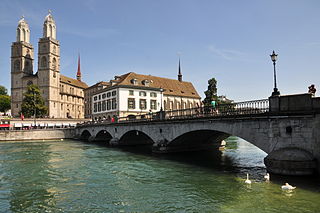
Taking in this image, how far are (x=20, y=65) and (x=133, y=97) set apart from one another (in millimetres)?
54736

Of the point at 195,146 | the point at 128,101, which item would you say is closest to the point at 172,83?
the point at 128,101

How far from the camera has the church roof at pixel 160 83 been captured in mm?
62094

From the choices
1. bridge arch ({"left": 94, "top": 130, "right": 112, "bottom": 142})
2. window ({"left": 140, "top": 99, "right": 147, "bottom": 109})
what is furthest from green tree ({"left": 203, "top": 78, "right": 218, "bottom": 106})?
bridge arch ({"left": 94, "top": 130, "right": 112, "bottom": 142})

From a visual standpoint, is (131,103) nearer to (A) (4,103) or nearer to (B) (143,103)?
(B) (143,103)

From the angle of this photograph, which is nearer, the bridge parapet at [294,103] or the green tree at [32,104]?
the bridge parapet at [294,103]

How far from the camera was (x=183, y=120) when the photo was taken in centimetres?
2397

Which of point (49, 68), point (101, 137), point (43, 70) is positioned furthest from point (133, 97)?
point (43, 70)

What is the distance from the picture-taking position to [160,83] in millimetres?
71312

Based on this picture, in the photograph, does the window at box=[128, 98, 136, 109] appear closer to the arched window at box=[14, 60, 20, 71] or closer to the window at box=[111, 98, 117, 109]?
the window at box=[111, 98, 117, 109]

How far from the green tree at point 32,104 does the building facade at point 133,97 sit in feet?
59.0

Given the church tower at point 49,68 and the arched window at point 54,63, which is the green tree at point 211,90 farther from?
the arched window at point 54,63

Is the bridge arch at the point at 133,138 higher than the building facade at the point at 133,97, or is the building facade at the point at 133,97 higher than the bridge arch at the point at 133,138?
the building facade at the point at 133,97

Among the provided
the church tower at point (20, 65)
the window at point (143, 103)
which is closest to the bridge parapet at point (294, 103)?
the window at point (143, 103)

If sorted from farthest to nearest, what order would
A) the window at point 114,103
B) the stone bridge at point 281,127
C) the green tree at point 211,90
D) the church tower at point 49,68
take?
the church tower at point 49,68 → the window at point 114,103 → the green tree at point 211,90 → the stone bridge at point 281,127
